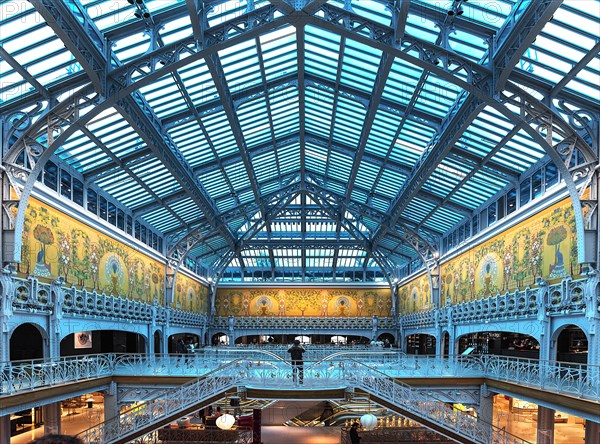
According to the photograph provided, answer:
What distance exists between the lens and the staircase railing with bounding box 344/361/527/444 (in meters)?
20.9

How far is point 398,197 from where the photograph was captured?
1443 inches

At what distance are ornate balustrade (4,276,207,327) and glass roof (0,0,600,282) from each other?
213 inches

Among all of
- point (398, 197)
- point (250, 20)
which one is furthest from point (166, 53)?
point (398, 197)

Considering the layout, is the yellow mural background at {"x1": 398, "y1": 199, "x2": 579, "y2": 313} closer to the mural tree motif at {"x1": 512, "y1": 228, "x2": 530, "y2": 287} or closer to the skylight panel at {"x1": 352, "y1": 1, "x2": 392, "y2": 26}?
the mural tree motif at {"x1": 512, "y1": 228, "x2": 530, "y2": 287}

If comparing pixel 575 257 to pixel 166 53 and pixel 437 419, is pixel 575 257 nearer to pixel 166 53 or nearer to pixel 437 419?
pixel 437 419

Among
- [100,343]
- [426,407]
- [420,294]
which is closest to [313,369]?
[426,407]

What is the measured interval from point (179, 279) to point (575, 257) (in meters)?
31.5

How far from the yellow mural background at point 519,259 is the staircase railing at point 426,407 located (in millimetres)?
6328

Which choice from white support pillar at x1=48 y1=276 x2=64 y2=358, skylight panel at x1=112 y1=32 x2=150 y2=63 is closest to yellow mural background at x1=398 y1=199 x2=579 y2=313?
skylight panel at x1=112 y1=32 x2=150 y2=63

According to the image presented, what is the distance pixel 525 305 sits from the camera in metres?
24.5

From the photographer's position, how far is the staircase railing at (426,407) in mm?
20859

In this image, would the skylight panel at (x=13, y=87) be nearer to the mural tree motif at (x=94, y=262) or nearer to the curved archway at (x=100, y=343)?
the mural tree motif at (x=94, y=262)

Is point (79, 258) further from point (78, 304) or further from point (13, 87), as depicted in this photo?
point (13, 87)

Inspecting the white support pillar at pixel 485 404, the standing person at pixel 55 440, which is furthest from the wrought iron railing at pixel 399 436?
the standing person at pixel 55 440
